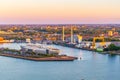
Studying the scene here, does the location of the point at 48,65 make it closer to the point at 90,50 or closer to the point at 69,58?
the point at 69,58

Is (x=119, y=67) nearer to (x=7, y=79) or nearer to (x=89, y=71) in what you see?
(x=89, y=71)

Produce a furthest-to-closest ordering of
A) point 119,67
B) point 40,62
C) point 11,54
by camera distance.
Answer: point 11,54
point 40,62
point 119,67

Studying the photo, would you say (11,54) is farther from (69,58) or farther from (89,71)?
(89,71)

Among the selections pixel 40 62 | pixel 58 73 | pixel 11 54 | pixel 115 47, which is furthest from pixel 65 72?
pixel 115 47

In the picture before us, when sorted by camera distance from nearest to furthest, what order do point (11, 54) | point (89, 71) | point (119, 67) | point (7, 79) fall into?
point (7, 79), point (89, 71), point (119, 67), point (11, 54)

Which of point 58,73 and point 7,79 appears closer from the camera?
point 7,79

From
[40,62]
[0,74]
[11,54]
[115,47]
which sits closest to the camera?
[0,74]

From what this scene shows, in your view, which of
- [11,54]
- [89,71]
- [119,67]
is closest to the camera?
[89,71]

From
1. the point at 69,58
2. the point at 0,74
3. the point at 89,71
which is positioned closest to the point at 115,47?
the point at 69,58

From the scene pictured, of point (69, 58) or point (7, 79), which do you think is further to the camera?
point (69, 58)
